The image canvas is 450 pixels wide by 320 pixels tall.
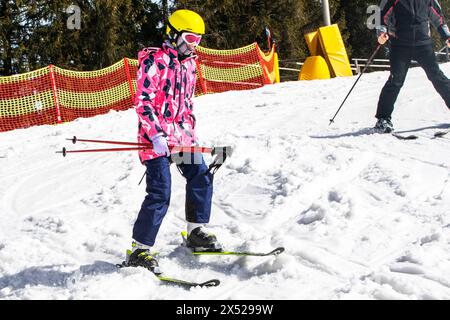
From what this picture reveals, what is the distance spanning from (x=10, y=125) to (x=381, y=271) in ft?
35.0

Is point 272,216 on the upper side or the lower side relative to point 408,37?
lower

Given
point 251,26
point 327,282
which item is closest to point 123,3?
point 251,26

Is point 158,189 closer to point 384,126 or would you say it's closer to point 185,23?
point 185,23

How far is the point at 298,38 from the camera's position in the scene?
29.9 m

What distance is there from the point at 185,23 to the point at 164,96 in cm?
49

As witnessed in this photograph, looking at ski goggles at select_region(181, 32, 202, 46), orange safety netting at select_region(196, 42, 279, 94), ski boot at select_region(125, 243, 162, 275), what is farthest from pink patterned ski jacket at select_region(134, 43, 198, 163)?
orange safety netting at select_region(196, 42, 279, 94)

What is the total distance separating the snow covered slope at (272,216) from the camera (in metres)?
4.07

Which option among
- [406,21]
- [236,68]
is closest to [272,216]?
[406,21]

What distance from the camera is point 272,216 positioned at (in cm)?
546

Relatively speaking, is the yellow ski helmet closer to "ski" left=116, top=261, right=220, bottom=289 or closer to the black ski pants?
"ski" left=116, top=261, right=220, bottom=289

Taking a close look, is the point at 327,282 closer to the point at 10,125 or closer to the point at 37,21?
the point at 10,125

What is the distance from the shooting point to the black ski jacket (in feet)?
24.0

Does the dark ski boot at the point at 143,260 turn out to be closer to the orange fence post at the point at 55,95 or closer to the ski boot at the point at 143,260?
the ski boot at the point at 143,260

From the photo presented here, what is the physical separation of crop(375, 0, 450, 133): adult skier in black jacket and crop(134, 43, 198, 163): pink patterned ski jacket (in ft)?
11.4
